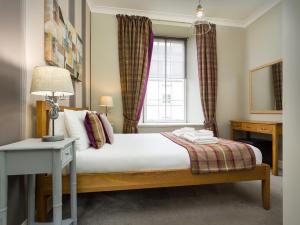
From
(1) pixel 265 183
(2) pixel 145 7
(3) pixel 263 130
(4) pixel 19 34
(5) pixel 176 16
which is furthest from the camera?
(5) pixel 176 16

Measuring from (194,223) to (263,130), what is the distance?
234cm

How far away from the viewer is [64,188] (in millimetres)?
1652

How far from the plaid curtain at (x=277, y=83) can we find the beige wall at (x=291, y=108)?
289 centimetres

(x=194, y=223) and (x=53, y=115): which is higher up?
(x=53, y=115)

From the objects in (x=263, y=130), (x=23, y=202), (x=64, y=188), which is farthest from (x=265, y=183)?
(x=23, y=202)

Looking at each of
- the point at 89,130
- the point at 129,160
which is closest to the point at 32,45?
the point at 89,130

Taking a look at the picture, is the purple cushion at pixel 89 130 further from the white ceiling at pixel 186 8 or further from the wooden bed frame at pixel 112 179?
the white ceiling at pixel 186 8

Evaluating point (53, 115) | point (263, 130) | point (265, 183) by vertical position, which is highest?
point (53, 115)

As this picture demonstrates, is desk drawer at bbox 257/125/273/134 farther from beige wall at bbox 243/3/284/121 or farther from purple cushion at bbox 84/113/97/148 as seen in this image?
purple cushion at bbox 84/113/97/148

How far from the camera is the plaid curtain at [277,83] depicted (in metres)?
3.38

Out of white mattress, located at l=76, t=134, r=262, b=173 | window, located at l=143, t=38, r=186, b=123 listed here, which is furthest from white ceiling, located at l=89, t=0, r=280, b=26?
white mattress, located at l=76, t=134, r=262, b=173

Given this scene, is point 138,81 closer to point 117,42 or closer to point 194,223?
point 117,42

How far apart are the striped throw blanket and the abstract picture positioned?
5.52 ft

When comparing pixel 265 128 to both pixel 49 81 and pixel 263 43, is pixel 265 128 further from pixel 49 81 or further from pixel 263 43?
pixel 49 81
